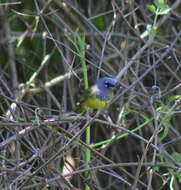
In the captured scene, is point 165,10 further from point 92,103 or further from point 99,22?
point 99,22

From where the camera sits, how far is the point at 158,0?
2.92 metres

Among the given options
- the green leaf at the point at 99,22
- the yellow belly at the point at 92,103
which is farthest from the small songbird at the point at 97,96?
the green leaf at the point at 99,22

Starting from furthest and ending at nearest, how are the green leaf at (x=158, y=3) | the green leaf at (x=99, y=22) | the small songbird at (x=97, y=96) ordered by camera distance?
the green leaf at (x=99, y=22)
the small songbird at (x=97, y=96)
the green leaf at (x=158, y=3)

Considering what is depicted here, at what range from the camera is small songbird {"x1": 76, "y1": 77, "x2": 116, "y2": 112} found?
3.30m

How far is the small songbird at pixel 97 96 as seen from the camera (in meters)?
3.30

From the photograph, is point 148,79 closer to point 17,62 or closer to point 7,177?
point 17,62

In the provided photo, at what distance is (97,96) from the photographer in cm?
338

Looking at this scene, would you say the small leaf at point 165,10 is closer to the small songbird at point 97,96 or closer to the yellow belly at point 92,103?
the small songbird at point 97,96

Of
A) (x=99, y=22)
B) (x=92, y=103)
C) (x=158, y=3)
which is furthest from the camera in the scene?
(x=99, y=22)

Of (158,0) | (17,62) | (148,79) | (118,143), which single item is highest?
(158,0)

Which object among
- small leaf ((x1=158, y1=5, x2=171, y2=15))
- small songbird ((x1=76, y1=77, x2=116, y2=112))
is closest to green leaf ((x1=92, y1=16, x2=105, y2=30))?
small songbird ((x1=76, y1=77, x2=116, y2=112))

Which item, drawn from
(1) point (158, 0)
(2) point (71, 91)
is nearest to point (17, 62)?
(2) point (71, 91)

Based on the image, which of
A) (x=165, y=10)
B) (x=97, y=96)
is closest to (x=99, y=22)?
(x=97, y=96)

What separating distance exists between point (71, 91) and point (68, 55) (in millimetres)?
313
